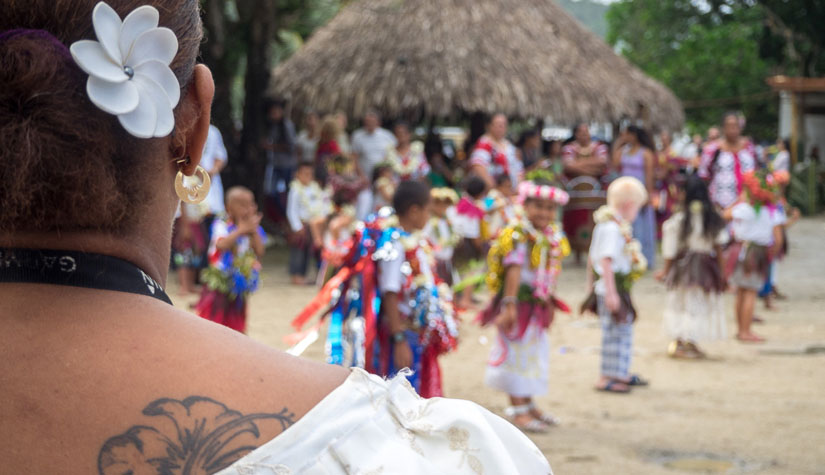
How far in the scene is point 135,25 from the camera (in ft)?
3.76

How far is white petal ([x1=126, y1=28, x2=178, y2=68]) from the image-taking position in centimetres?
115

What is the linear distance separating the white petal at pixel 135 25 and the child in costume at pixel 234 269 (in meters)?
5.60

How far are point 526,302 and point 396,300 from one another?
1.23m

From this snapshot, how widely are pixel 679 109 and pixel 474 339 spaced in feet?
40.5

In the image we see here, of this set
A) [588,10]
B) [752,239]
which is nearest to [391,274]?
[752,239]

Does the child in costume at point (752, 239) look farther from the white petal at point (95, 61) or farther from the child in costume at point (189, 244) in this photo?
the white petal at point (95, 61)

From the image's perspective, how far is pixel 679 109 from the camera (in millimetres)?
19375

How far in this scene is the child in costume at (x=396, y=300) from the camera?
5059mm

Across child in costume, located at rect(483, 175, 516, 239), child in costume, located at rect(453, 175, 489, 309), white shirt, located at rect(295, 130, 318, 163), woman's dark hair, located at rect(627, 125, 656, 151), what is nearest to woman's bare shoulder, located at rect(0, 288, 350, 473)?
child in costume, located at rect(483, 175, 516, 239)

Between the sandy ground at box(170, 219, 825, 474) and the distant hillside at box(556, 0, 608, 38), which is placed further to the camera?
the distant hillside at box(556, 0, 608, 38)

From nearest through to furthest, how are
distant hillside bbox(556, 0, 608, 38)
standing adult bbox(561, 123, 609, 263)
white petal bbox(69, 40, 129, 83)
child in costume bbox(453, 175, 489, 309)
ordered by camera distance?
white petal bbox(69, 40, 129, 83), child in costume bbox(453, 175, 489, 309), standing adult bbox(561, 123, 609, 263), distant hillside bbox(556, 0, 608, 38)

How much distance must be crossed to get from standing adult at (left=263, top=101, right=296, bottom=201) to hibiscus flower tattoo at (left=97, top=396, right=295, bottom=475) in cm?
1300

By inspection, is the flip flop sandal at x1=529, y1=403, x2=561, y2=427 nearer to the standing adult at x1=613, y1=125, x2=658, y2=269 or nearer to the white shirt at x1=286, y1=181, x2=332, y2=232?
the white shirt at x1=286, y1=181, x2=332, y2=232

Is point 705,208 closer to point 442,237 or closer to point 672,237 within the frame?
point 672,237
